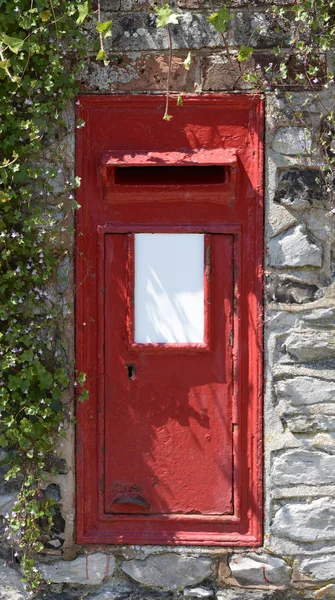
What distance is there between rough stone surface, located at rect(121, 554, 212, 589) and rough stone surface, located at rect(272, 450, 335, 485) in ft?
1.74

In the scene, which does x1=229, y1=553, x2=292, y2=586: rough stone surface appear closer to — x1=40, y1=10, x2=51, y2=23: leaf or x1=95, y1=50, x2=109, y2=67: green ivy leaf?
x1=95, y1=50, x2=109, y2=67: green ivy leaf

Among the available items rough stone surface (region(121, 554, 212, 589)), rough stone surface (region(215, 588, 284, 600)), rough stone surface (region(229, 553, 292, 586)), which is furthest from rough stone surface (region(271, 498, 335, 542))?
rough stone surface (region(121, 554, 212, 589))

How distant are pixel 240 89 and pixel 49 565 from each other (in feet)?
7.39

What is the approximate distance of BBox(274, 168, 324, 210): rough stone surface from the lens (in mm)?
2977

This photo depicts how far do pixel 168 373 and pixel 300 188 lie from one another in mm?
987

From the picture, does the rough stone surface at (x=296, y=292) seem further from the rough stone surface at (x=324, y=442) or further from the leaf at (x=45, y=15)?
the leaf at (x=45, y=15)

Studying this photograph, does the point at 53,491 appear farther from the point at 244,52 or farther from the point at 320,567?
the point at 244,52

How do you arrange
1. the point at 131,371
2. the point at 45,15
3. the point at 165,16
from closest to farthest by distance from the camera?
the point at 165,16
the point at 45,15
the point at 131,371

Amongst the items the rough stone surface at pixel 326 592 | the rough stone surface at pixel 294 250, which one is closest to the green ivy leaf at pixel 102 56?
the rough stone surface at pixel 294 250

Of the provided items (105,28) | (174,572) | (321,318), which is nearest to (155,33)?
(105,28)

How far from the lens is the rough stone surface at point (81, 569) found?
308 cm

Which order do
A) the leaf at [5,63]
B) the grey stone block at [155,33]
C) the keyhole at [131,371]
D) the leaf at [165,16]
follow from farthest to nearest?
the keyhole at [131,371]
the grey stone block at [155,33]
the leaf at [5,63]
the leaf at [165,16]

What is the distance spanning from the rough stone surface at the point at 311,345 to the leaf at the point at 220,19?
130cm

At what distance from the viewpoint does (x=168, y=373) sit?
9.99 ft
